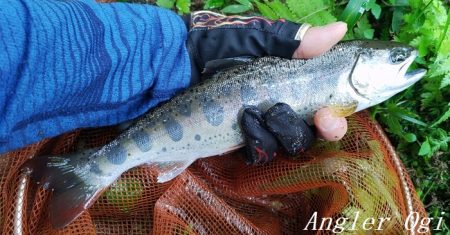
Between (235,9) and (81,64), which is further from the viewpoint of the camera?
(235,9)

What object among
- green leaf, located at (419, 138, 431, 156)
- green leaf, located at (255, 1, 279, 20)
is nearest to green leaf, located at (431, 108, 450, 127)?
green leaf, located at (419, 138, 431, 156)

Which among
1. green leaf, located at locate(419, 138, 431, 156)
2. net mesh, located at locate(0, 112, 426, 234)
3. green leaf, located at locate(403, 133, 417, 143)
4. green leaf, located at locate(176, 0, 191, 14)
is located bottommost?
net mesh, located at locate(0, 112, 426, 234)

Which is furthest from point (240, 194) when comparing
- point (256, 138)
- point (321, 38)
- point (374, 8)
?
point (374, 8)

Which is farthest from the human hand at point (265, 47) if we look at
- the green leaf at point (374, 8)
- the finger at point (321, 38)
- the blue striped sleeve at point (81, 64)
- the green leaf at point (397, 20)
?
the green leaf at point (397, 20)

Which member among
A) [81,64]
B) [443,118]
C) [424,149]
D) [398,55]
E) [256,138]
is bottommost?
[424,149]

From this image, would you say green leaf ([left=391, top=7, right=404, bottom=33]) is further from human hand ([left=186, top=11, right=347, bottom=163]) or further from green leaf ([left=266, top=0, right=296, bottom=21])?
human hand ([left=186, top=11, right=347, bottom=163])

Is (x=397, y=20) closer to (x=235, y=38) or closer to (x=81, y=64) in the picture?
(x=235, y=38)

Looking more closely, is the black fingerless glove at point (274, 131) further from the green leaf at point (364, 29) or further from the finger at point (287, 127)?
the green leaf at point (364, 29)
